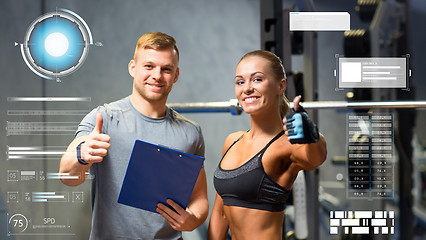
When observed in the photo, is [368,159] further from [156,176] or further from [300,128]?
[156,176]

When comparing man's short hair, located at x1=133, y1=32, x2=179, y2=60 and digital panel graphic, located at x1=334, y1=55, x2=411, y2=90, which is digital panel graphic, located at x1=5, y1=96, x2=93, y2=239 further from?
digital panel graphic, located at x1=334, y1=55, x2=411, y2=90

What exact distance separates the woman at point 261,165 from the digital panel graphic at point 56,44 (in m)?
0.57

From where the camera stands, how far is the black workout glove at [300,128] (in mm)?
837

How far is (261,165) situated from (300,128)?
23 centimetres

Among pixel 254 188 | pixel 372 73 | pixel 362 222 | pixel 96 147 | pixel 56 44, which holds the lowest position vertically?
pixel 362 222

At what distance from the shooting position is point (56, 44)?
1280 millimetres

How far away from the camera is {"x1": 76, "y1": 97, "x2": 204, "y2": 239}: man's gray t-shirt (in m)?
1.14

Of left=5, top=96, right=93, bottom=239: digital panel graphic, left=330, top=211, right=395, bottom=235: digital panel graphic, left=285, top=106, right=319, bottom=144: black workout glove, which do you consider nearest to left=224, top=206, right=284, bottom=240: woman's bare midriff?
left=285, top=106, right=319, bottom=144: black workout glove

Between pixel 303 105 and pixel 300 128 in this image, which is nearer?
pixel 300 128

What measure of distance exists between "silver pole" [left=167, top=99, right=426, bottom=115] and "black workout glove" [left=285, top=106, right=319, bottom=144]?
0.42 meters

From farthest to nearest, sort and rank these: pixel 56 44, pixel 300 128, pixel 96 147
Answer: pixel 56 44, pixel 96 147, pixel 300 128

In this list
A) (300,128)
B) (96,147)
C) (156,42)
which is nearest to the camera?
(300,128)

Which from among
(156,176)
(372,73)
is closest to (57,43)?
(156,176)

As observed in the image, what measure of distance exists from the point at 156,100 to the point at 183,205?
305 mm
